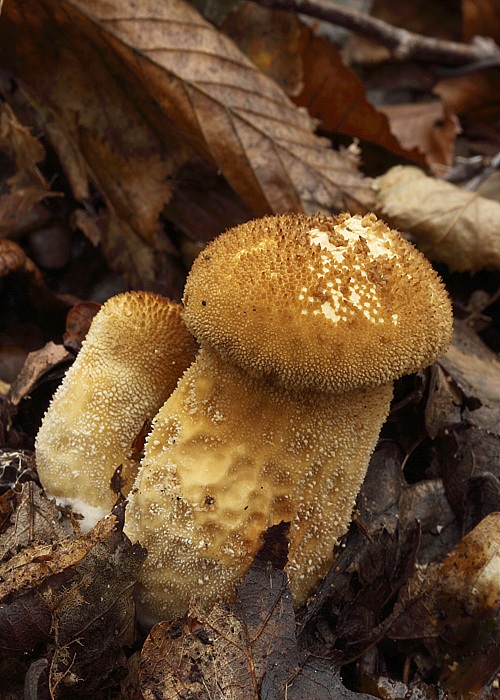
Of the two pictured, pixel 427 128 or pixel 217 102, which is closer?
pixel 217 102

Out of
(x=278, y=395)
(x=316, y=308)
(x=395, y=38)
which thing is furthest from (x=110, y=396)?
(x=395, y=38)

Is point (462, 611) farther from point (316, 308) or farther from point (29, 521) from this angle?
point (29, 521)

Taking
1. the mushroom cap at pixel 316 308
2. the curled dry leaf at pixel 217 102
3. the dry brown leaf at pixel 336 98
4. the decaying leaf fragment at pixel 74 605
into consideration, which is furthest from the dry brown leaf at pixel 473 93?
the decaying leaf fragment at pixel 74 605

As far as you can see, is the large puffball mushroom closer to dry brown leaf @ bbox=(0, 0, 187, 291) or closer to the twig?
dry brown leaf @ bbox=(0, 0, 187, 291)

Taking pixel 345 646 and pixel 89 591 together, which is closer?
pixel 89 591

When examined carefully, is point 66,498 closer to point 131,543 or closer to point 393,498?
point 131,543

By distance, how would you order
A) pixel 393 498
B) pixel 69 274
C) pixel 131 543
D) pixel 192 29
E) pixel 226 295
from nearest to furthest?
pixel 226 295 < pixel 131 543 < pixel 393 498 < pixel 192 29 < pixel 69 274

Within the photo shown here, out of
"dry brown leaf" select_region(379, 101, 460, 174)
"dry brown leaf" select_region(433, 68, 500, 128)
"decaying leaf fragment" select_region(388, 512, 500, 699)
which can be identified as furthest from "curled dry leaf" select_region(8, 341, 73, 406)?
"dry brown leaf" select_region(433, 68, 500, 128)

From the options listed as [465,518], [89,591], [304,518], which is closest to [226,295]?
[304,518]
